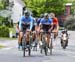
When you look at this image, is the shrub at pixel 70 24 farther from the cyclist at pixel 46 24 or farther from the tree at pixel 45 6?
the cyclist at pixel 46 24

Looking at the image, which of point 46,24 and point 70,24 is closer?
point 46,24

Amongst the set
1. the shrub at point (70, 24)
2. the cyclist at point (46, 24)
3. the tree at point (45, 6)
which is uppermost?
the cyclist at point (46, 24)

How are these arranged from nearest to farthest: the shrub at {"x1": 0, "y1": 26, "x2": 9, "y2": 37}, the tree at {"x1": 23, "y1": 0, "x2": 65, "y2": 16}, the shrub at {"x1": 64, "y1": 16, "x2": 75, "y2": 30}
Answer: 1. the shrub at {"x1": 0, "y1": 26, "x2": 9, "y2": 37}
2. the shrub at {"x1": 64, "y1": 16, "x2": 75, "y2": 30}
3. the tree at {"x1": 23, "y1": 0, "x2": 65, "y2": 16}

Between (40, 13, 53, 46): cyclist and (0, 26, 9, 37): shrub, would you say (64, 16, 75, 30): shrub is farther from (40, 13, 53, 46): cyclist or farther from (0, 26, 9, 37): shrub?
(40, 13, 53, 46): cyclist

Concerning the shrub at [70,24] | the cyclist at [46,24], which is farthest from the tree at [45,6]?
the cyclist at [46,24]

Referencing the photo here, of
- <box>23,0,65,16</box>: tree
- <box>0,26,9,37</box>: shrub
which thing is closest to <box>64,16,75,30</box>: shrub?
<box>23,0,65,16</box>: tree

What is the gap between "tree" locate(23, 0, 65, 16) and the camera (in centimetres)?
9100

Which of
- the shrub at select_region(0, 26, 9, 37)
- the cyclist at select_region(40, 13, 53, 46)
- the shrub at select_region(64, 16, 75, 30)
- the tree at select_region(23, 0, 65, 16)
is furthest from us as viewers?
the tree at select_region(23, 0, 65, 16)

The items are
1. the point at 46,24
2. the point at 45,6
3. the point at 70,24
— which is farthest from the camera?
the point at 45,6

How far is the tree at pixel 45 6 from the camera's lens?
91000 mm

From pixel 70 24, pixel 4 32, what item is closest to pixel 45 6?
pixel 70 24

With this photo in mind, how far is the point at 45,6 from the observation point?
300 ft

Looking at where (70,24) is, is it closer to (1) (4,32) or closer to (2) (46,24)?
(1) (4,32)

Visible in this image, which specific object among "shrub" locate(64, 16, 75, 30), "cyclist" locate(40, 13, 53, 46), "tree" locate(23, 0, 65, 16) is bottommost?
"shrub" locate(64, 16, 75, 30)
